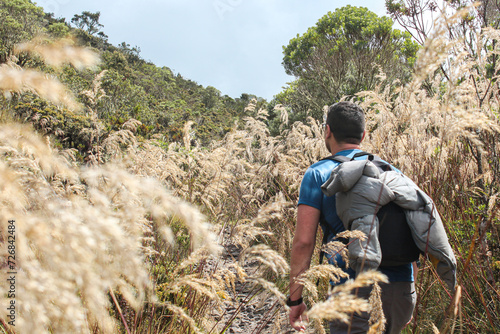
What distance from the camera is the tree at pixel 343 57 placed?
12.3 metres

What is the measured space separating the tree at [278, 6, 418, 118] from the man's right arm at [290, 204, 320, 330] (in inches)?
299

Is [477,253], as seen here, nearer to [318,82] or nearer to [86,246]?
[86,246]

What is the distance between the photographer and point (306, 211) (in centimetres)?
184

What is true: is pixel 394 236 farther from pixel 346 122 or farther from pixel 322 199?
pixel 346 122

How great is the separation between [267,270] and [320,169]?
261 cm

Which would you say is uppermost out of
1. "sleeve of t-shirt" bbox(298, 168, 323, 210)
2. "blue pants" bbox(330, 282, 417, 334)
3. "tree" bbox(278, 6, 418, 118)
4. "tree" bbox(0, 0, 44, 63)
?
"tree" bbox(0, 0, 44, 63)

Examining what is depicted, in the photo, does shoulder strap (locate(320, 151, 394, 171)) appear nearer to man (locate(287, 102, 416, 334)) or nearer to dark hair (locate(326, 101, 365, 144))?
man (locate(287, 102, 416, 334))

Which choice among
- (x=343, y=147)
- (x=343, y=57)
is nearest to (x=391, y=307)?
(x=343, y=147)

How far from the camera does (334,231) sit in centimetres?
182

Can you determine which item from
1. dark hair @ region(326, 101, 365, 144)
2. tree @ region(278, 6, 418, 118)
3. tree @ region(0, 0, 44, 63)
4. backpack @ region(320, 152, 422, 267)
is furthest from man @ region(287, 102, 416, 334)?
tree @ region(0, 0, 44, 63)

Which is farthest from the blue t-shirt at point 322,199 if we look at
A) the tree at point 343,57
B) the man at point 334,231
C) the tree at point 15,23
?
the tree at point 15,23

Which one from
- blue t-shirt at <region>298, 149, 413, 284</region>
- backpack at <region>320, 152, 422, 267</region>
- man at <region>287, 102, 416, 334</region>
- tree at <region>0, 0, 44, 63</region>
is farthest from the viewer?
tree at <region>0, 0, 44, 63</region>

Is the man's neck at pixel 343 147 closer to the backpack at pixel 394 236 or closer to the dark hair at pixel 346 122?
the dark hair at pixel 346 122

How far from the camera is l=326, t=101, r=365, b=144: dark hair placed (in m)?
1.95
